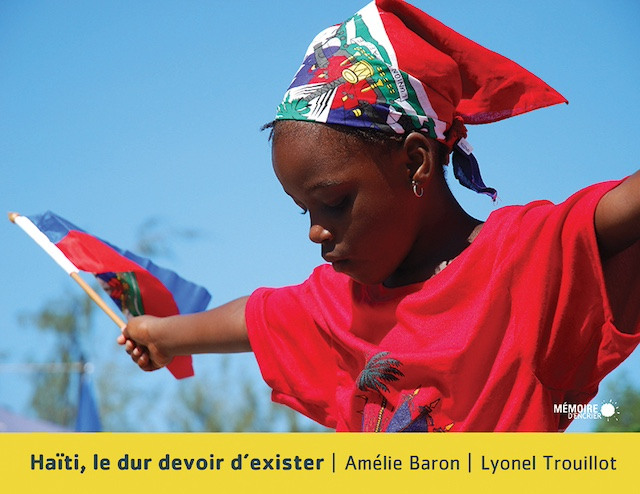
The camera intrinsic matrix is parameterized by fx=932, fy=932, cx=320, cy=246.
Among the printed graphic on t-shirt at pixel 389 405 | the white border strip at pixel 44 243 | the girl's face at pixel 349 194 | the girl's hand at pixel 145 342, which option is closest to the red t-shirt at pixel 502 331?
the printed graphic on t-shirt at pixel 389 405

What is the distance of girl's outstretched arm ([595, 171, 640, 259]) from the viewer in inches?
58.4

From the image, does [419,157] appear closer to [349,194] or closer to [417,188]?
[417,188]

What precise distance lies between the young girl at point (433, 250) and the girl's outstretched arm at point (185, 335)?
28cm

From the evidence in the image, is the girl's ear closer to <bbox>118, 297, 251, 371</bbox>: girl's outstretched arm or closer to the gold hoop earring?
the gold hoop earring

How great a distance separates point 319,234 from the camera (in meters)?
1.81

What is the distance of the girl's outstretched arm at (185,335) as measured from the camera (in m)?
2.33

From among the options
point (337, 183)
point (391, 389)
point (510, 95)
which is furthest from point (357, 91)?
point (391, 389)

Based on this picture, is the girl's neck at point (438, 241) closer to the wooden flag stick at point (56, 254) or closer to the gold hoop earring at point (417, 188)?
the gold hoop earring at point (417, 188)

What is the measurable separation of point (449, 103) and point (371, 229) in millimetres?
333

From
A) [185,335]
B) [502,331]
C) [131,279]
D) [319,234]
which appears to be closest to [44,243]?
[131,279]

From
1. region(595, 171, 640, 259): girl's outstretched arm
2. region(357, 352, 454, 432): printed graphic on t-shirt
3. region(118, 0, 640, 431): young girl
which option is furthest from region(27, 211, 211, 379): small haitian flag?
region(595, 171, 640, 259): girl's outstretched arm

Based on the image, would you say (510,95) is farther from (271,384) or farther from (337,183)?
(271,384)

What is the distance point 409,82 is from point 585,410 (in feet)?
2.36
